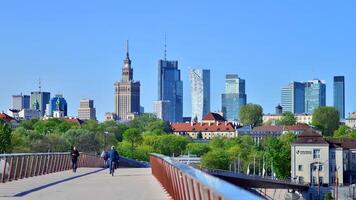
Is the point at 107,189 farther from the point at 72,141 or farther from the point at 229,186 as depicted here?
the point at 72,141

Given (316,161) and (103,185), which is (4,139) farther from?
(103,185)

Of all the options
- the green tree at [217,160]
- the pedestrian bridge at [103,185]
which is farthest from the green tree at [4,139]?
the pedestrian bridge at [103,185]

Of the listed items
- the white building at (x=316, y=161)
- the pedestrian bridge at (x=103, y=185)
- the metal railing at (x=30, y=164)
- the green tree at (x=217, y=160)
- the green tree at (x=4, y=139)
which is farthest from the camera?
the green tree at (x=217, y=160)

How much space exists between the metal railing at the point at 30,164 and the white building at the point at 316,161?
8482 centimetres

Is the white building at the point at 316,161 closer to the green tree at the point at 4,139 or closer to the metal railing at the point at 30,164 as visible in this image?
the green tree at the point at 4,139

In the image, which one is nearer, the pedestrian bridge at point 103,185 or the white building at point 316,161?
the pedestrian bridge at point 103,185

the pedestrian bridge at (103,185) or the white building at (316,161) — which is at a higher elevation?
the pedestrian bridge at (103,185)

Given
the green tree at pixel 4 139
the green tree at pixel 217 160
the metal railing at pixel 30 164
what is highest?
the metal railing at pixel 30 164

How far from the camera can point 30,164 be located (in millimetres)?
38594

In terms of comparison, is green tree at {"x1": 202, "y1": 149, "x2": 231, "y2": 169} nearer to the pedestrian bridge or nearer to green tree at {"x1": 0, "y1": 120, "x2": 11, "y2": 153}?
green tree at {"x1": 0, "y1": 120, "x2": 11, "y2": 153}

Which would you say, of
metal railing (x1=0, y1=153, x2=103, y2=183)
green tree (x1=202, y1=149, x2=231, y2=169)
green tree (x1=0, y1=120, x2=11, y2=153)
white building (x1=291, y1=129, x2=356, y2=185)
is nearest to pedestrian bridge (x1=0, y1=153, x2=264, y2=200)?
metal railing (x1=0, y1=153, x2=103, y2=183)

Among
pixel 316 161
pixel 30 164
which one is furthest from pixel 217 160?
pixel 30 164

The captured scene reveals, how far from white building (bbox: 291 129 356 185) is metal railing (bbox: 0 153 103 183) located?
8482 cm

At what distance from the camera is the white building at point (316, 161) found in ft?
450
